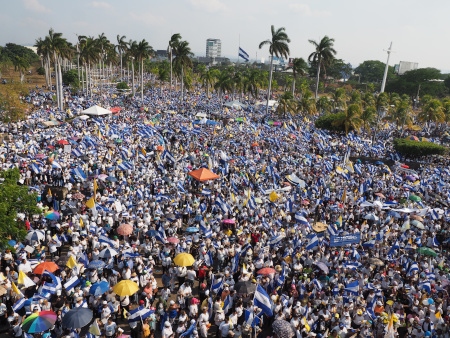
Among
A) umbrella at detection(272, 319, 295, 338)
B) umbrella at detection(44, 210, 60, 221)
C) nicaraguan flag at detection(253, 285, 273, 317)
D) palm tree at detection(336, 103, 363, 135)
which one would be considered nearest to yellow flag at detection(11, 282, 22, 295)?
umbrella at detection(44, 210, 60, 221)

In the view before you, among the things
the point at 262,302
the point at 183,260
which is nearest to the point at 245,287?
the point at 262,302

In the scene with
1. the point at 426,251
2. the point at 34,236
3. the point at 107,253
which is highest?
the point at 34,236

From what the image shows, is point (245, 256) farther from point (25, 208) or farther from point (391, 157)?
point (391, 157)

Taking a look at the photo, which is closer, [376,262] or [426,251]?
[376,262]

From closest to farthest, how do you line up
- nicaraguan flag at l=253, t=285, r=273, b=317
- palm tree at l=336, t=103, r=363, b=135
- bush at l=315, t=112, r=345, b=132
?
nicaraguan flag at l=253, t=285, r=273, b=317 < palm tree at l=336, t=103, r=363, b=135 < bush at l=315, t=112, r=345, b=132

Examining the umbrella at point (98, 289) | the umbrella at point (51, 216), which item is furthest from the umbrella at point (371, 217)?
the umbrella at point (51, 216)

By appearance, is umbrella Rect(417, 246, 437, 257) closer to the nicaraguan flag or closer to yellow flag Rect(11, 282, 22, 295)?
the nicaraguan flag

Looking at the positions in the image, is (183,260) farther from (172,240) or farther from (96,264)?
(96,264)
